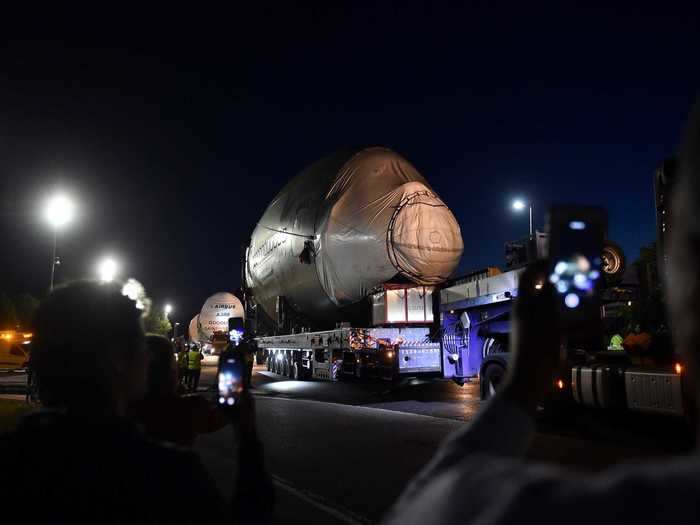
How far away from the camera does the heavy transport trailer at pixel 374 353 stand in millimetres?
14953

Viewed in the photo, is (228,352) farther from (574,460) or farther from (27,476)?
(574,460)

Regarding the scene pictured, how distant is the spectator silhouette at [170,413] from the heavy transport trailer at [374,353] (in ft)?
40.1

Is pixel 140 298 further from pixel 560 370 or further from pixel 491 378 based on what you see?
pixel 491 378

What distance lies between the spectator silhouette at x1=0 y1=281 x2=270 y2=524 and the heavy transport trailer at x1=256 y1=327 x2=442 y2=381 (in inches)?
525

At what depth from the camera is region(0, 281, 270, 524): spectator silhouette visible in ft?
4.81

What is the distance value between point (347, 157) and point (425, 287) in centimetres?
487

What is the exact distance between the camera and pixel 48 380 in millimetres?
1733

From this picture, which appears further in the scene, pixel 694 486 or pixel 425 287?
pixel 425 287

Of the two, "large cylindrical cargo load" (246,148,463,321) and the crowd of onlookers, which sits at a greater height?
"large cylindrical cargo load" (246,148,463,321)

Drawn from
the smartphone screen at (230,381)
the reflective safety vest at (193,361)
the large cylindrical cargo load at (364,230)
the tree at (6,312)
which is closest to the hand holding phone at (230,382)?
the smartphone screen at (230,381)

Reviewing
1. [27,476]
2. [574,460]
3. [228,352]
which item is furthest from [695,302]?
[574,460]

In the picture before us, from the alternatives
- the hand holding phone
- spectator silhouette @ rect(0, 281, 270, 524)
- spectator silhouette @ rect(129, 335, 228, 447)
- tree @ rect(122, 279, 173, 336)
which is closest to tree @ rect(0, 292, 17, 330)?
spectator silhouette @ rect(129, 335, 228, 447)

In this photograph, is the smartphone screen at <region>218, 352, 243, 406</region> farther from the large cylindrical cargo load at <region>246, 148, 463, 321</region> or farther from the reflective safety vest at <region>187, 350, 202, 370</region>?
the reflective safety vest at <region>187, 350, 202, 370</region>

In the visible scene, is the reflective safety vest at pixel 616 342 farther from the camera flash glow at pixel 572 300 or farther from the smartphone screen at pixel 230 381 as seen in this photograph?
the smartphone screen at pixel 230 381
